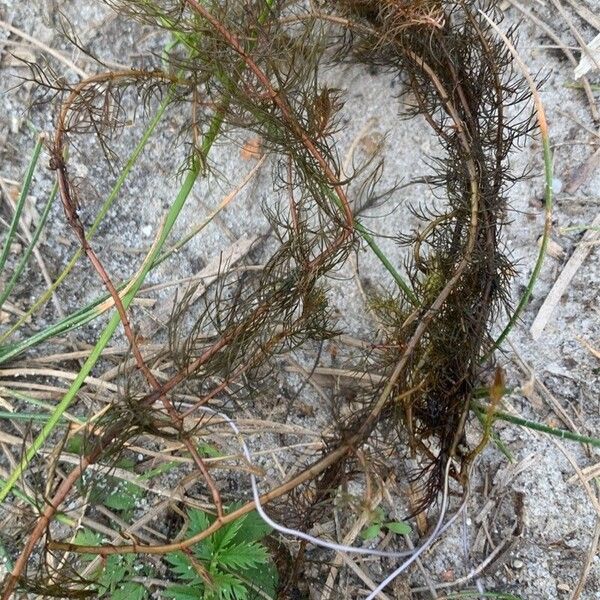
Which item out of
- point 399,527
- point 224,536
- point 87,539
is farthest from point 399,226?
point 87,539

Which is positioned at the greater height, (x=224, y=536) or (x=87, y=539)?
(x=224, y=536)

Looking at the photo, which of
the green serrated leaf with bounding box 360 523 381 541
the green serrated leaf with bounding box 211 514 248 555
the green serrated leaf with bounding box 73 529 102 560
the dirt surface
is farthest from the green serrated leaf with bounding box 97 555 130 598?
the green serrated leaf with bounding box 360 523 381 541

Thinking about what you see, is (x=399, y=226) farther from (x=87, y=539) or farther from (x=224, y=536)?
(x=87, y=539)

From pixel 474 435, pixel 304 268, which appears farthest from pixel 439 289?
pixel 474 435

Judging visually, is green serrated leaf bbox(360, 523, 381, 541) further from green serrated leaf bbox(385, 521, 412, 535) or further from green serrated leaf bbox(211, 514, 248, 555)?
green serrated leaf bbox(211, 514, 248, 555)

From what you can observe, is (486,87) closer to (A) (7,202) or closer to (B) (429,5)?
(B) (429,5)

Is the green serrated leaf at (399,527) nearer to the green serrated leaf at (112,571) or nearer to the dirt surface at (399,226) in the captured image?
the dirt surface at (399,226)

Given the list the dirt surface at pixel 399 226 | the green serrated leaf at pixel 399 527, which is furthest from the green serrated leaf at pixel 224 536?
the green serrated leaf at pixel 399 527
